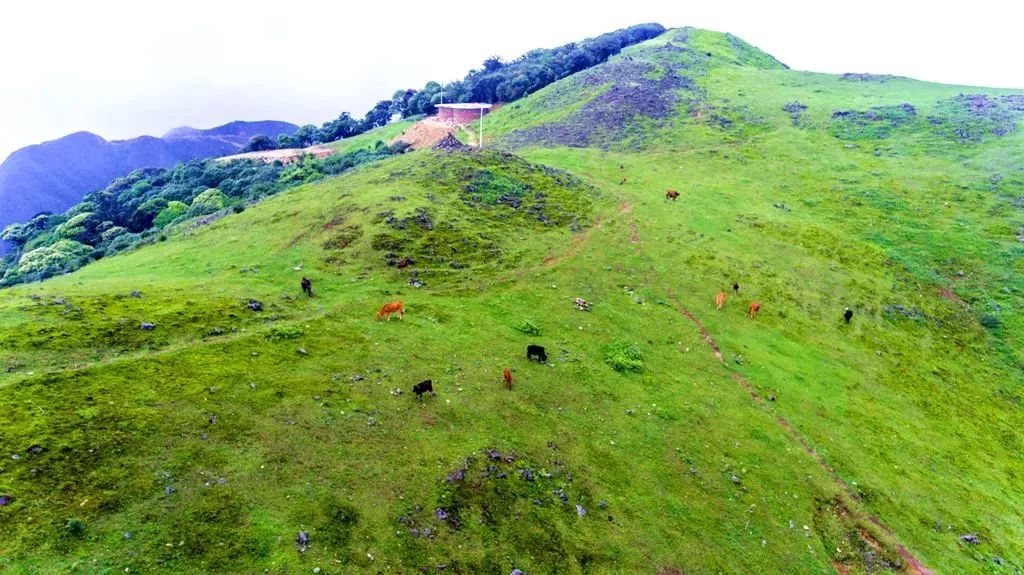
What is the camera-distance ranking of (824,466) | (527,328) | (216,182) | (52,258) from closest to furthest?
(824,466)
(527,328)
(52,258)
(216,182)

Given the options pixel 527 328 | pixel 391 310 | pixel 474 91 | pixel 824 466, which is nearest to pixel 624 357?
pixel 527 328

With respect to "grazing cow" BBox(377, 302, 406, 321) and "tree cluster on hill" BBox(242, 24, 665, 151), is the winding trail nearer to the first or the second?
"grazing cow" BBox(377, 302, 406, 321)

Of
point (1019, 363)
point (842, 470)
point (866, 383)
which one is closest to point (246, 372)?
point (842, 470)

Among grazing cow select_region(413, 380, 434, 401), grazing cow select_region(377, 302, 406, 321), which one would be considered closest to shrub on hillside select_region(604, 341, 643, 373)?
grazing cow select_region(413, 380, 434, 401)

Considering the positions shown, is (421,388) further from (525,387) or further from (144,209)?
(144,209)

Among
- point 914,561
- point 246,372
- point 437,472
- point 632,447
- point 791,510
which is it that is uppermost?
point 246,372

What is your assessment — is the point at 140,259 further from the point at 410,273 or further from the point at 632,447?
the point at 632,447
